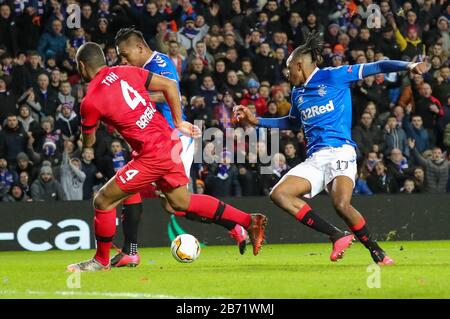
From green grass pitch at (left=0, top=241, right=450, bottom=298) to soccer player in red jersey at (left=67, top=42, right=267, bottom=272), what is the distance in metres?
0.72

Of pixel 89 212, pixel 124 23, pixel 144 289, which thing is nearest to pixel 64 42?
pixel 124 23

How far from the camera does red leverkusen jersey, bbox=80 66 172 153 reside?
9266 mm

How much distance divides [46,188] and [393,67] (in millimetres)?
7533

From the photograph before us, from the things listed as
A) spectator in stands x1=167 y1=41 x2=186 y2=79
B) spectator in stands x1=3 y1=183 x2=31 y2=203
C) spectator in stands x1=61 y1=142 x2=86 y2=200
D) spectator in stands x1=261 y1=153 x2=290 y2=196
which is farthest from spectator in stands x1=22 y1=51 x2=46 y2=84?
spectator in stands x1=261 y1=153 x2=290 y2=196

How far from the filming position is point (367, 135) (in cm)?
1717

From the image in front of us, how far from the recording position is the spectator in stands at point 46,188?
1559 cm

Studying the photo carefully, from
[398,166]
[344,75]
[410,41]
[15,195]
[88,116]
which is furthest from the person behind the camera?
[410,41]

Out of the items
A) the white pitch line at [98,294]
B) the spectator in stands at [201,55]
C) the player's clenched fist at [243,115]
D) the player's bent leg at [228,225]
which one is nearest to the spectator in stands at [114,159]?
the spectator in stands at [201,55]

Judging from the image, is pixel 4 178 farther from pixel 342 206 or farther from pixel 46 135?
pixel 342 206

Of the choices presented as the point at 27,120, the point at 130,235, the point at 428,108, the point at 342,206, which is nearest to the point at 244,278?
the point at 342,206

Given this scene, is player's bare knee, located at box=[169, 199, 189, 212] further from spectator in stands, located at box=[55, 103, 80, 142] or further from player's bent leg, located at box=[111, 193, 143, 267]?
spectator in stands, located at box=[55, 103, 80, 142]

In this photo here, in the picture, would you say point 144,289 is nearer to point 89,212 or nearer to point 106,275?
point 106,275

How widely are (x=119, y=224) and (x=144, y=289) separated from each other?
712 cm
